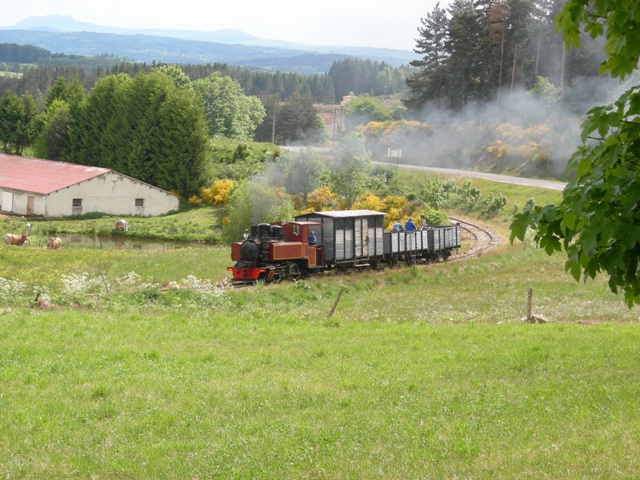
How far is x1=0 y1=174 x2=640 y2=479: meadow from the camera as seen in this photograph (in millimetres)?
10547

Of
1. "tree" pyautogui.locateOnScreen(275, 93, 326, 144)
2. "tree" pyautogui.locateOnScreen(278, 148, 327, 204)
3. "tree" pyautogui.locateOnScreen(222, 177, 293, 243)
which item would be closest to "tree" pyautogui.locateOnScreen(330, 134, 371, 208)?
"tree" pyautogui.locateOnScreen(278, 148, 327, 204)

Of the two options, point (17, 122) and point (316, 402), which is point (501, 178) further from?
point (17, 122)

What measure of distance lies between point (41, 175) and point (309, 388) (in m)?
73.5

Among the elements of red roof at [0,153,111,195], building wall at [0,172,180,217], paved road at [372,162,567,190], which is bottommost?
building wall at [0,172,180,217]

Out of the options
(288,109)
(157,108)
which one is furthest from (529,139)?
(288,109)

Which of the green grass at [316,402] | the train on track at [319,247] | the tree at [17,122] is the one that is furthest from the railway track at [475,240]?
the tree at [17,122]

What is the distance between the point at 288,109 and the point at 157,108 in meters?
44.0

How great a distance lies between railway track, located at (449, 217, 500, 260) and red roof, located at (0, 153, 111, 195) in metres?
38.1

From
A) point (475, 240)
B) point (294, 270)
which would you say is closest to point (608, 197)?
point (294, 270)

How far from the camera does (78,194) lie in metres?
77.1

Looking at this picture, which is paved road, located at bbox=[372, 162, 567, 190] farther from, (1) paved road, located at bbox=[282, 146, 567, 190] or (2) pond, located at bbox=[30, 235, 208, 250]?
(2) pond, located at bbox=[30, 235, 208, 250]

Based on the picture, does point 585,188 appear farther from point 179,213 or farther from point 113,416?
point 179,213

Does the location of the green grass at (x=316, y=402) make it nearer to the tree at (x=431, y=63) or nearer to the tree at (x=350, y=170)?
the tree at (x=350, y=170)

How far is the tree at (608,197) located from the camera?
20.7ft
